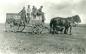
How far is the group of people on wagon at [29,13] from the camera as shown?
6.29 meters

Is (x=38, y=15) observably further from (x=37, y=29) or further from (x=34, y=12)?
(x=37, y=29)

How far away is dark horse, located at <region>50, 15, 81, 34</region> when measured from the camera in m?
6.36

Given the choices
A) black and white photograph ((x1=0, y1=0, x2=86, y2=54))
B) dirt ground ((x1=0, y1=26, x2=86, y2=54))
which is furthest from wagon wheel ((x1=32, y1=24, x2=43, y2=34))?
dirt ground ((x1=0, y1=26, x2=86, y2=54))

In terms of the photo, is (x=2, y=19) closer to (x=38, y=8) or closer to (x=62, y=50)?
(x=38, y=8)

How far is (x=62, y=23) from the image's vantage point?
6.56m

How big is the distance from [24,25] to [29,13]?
276 mm

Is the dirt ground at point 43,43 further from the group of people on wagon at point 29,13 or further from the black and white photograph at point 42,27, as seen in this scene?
the group of people on wagon at point 29,13

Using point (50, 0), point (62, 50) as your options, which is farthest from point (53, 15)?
point (62, 50)

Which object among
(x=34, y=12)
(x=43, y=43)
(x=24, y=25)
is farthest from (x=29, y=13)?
(x=43, y=43)

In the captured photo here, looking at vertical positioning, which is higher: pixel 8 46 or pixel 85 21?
pixel 85 21

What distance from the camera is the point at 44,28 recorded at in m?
6.36

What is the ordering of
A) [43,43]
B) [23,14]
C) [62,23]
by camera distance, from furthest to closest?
[62,23], [23,14], [43,43]

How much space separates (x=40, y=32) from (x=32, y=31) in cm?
18

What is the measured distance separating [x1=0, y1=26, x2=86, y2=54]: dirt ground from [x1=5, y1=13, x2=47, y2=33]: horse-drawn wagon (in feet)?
0.40
